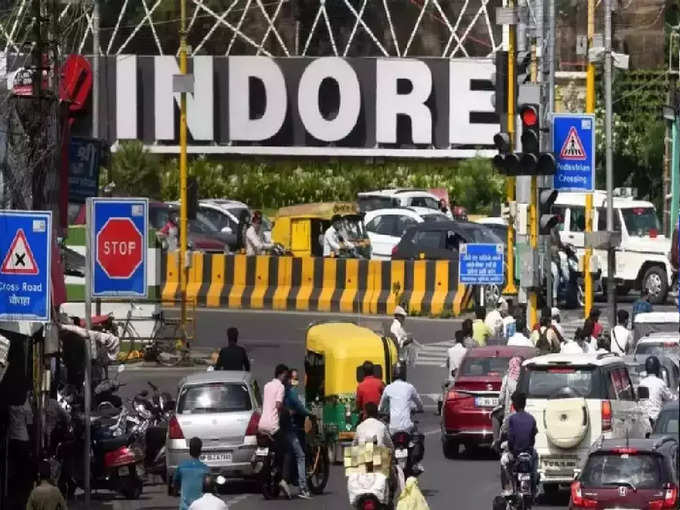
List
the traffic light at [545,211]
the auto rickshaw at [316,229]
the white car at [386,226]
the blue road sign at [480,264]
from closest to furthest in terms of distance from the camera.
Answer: the traffic light at [545,211]
the blue road sign at [480,264]
the auto rickshaw at [316,229]
the white car at [386,226]

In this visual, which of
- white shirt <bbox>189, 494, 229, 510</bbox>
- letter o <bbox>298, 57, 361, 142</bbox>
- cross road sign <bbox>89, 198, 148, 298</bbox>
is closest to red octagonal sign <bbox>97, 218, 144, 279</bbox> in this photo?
cross road sign <bbox>89, 198, 148, 298</bbox>

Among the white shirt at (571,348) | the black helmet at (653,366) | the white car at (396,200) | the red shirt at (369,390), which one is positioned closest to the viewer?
the red shirt at (369,390)

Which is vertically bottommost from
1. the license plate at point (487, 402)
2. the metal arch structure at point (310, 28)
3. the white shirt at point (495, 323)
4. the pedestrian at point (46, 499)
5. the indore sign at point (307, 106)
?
the pedestrian at point (46, 499)

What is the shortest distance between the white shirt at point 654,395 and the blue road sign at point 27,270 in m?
9.68

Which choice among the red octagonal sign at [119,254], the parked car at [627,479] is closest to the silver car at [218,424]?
the red octagonal sign at [119,254]

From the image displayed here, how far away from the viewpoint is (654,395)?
2673 cm

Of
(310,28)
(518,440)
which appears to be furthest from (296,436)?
(310,28)

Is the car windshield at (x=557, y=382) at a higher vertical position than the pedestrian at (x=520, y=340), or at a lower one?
lower

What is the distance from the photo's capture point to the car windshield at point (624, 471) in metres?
20.4

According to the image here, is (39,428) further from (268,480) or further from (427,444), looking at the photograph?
(427,444)

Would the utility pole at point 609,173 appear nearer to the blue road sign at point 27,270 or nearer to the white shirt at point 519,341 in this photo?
the white shirt at point 519,341

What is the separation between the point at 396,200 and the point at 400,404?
3182 cm

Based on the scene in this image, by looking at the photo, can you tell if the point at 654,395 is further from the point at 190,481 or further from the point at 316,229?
the point at 316,229

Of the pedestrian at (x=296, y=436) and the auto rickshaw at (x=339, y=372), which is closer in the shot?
the pedestrian at (x=296, y=436)
